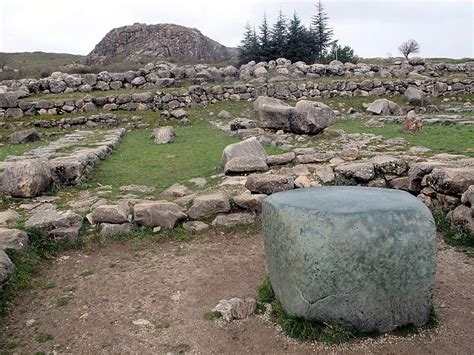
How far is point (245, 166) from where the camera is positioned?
8.59m

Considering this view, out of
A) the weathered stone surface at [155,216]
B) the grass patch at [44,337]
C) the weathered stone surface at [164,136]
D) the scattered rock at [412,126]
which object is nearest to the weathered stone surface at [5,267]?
the grass patch at [44,337]

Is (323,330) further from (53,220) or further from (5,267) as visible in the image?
(53,220)

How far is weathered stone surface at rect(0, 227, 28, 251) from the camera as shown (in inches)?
223

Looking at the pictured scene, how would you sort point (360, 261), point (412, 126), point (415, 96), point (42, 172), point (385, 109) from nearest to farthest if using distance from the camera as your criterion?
point (360, 261) < point (42, 172) < point (412, 126) < point (385, 109) < point (415, 96)

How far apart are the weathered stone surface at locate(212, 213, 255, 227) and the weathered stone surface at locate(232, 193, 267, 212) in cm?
13

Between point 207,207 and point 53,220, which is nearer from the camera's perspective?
point 53,220

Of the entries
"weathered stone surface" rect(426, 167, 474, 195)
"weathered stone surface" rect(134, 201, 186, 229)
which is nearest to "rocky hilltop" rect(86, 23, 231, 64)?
"weathered stone surface" rect(134, 201, 186, 229)

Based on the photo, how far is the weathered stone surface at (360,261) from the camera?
146 inches

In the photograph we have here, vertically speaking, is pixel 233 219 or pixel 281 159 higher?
pixel 281 159

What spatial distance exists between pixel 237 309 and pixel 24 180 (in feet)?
16.4

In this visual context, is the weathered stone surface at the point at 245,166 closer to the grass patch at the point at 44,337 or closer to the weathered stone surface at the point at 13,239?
the weathered stone surface at the point at 13,239

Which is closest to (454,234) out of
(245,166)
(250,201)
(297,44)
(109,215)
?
(250,201)

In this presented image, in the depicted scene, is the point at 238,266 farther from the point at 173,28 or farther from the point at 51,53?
the point at 51,53

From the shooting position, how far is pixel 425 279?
3889 mm
